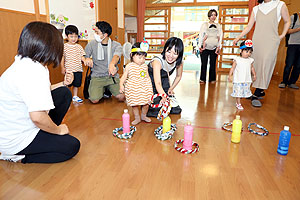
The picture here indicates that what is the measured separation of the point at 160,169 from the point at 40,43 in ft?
3.39

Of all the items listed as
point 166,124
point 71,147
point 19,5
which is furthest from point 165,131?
point 19,5

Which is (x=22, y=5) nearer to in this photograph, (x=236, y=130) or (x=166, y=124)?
(x=166, y=124)

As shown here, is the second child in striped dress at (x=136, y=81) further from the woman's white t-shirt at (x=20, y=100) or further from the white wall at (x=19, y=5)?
the white wall at (x=19, y=5)

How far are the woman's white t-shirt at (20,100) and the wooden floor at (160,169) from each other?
9.1 inches

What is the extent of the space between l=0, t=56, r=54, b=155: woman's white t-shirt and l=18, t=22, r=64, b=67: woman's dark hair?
0.14ft

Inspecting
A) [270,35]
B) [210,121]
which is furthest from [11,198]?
[270,35]

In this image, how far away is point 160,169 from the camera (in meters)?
1.45

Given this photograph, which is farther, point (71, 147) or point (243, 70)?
point (243, 70)

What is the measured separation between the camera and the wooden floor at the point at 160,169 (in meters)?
1.22

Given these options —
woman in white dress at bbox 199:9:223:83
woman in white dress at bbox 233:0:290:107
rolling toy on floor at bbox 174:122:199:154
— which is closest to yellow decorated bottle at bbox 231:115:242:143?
rolling toy on floor at bbox 174:122:199:154

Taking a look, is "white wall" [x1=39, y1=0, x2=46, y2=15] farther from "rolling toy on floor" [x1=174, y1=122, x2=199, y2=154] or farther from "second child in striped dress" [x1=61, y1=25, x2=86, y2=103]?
"rolling toy on floor" [x1=174, y1=122, x2=199, y2=154]

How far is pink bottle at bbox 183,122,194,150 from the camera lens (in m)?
1.66

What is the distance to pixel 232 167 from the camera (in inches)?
58.6

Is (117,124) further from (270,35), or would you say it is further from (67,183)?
(270,35)
